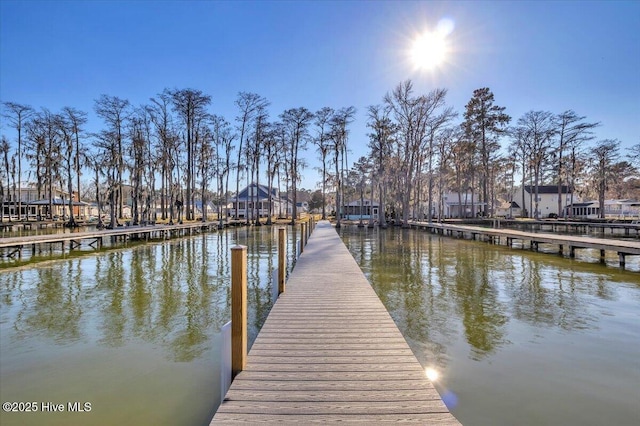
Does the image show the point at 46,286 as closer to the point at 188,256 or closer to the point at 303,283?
the point at 188,256

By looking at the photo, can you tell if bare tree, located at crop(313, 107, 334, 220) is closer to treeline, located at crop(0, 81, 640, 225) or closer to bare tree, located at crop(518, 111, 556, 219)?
treeline, located at crop(0, 81, 640, 225)

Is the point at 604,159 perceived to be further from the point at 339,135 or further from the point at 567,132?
the point at 339,135

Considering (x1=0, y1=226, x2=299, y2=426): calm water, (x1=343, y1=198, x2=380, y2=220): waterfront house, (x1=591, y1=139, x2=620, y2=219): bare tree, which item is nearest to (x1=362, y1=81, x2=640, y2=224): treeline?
(x1=591, y1=139, x2=620, y2=219): bare tree

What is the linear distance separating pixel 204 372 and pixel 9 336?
3.49 m

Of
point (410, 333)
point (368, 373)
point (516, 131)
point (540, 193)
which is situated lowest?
point (410, 333)

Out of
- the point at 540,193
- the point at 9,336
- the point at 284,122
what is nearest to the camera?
the point at 9,336

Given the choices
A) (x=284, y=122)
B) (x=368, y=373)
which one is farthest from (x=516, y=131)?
(x=368, y=373)

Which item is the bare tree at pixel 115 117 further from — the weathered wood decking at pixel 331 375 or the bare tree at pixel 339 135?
the weathered wood decking at pixel 331 375

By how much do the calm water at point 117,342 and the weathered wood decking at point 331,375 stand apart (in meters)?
0.74

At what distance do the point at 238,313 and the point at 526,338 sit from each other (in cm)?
425

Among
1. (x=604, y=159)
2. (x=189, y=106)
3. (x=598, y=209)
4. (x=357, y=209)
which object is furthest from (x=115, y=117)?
(x=598, y=209)

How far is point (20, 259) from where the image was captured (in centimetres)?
1274

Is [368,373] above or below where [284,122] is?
below

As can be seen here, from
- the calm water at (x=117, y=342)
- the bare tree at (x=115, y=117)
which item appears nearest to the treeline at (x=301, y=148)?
the bare tree at (x=115, y=117)
